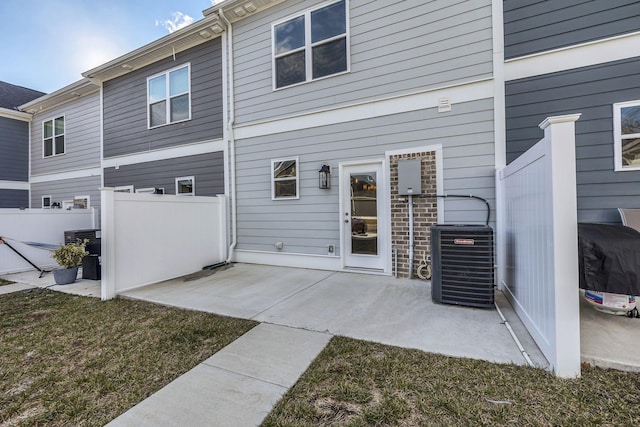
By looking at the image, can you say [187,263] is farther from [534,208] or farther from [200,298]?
[534,208]

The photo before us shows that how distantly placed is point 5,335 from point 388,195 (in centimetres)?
527

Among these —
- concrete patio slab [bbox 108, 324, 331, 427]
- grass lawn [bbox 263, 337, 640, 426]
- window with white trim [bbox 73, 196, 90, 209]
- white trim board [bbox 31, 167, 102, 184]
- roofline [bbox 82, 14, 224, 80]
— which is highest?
roofline [bbox 82, 14, 224, 80]

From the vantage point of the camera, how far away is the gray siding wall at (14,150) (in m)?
10.4

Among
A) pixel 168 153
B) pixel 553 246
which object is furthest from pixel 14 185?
pixel 553 246

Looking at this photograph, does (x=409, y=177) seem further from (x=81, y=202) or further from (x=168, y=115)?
(x=81, y=202)

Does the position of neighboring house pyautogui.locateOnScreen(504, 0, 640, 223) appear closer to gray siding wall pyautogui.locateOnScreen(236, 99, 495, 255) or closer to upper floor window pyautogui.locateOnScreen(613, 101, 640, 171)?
upper floor window pyautogui.locateOnScreen(613, 101, 640, 171)

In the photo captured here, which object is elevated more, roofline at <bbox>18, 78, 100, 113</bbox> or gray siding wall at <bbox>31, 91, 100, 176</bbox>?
roofline at <bbox>18, 78, 100, 113</bbox>

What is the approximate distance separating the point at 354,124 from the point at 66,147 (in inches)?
421

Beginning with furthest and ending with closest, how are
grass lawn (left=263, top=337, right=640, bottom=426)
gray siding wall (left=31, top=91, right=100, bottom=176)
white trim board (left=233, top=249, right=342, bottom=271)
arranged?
1. gray siding wall (left=31, top=91, right=100, bottom=176)
2. white trim board (left=233, top=249, right=342, bottom=271)
3. grass lawn (left=263, top=337, right=640, bottom=426)

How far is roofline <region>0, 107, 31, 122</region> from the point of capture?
10.3m

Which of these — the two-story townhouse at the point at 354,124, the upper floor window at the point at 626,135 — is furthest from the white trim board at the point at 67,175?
the upper floor window at the point at 626,135

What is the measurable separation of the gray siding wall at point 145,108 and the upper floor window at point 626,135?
7.03 m

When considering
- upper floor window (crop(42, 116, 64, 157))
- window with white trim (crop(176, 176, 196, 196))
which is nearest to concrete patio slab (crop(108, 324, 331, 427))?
window with white trim (crop(176, 176, 196, 196))

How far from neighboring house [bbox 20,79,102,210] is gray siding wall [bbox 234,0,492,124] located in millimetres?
6469
